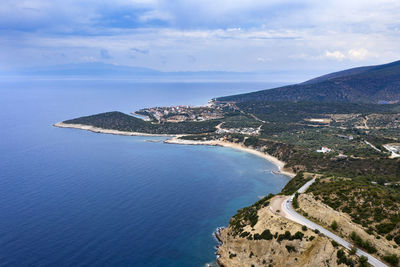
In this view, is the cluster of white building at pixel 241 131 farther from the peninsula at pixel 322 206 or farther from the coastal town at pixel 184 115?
the coastal town at pixel 184 115

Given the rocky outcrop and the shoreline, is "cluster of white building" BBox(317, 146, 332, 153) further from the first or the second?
the rocky outcrop

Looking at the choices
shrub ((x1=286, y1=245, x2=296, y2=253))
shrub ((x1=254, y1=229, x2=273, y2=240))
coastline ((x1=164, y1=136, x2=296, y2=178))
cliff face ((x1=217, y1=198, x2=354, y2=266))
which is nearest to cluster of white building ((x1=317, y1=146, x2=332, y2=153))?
coastline ((x1=164, y1=136, x2=296, y2=178))

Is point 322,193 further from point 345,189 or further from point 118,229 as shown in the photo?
point 118,229

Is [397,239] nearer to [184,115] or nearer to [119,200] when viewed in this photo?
[119,200]

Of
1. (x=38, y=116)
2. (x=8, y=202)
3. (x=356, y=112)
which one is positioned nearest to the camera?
(x=8, y=202)

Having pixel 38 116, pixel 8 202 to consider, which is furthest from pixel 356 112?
pixel 38 116

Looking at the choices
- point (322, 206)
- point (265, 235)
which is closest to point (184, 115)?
point (322, 206)
